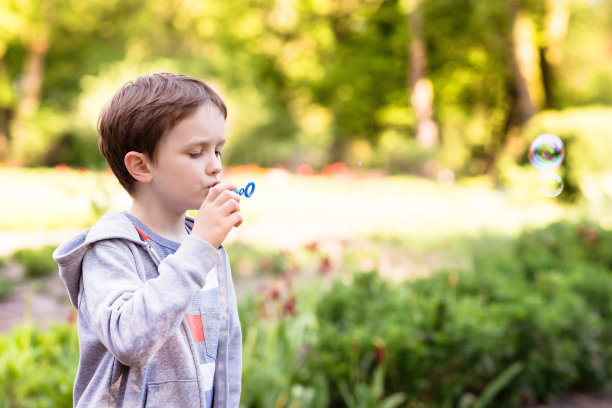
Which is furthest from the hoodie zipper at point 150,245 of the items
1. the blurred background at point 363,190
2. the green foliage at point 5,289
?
the green foliage at point 5,289

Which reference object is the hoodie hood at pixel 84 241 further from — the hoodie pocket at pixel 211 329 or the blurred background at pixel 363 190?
the blurred background at pixel 363 190

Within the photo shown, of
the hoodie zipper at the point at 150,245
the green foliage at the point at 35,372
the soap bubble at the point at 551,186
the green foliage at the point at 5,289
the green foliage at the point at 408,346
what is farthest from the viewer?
the green foliage at the point at 5,289

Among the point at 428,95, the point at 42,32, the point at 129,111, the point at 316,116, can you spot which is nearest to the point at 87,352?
the point at 129,111

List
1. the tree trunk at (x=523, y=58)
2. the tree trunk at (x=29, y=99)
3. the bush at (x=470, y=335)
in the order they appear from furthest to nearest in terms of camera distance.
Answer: the tree trunk at (x=29, y=99)
the tree trunk at (x=523, y=58)
the bush at (x=470, y=335)

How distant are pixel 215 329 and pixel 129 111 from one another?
22.0 inches

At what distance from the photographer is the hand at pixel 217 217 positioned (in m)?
1.35

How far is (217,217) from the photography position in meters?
1.36

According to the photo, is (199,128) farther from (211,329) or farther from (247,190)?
(211,329)

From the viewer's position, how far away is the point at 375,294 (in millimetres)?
4418

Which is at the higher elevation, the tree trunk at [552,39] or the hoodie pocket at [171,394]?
the tree trunk at [552,39]

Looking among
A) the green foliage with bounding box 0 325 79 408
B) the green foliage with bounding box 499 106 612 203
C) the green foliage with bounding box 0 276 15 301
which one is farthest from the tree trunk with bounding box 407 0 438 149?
the green foliage with bounding box 0 325 79 408

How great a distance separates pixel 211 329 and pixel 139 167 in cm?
43

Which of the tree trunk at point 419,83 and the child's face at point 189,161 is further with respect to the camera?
the tree trunk at point 419,83

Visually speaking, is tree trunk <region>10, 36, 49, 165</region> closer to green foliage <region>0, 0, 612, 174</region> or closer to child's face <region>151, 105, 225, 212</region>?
green foliage <region>0, 0, 612, 174</region>
